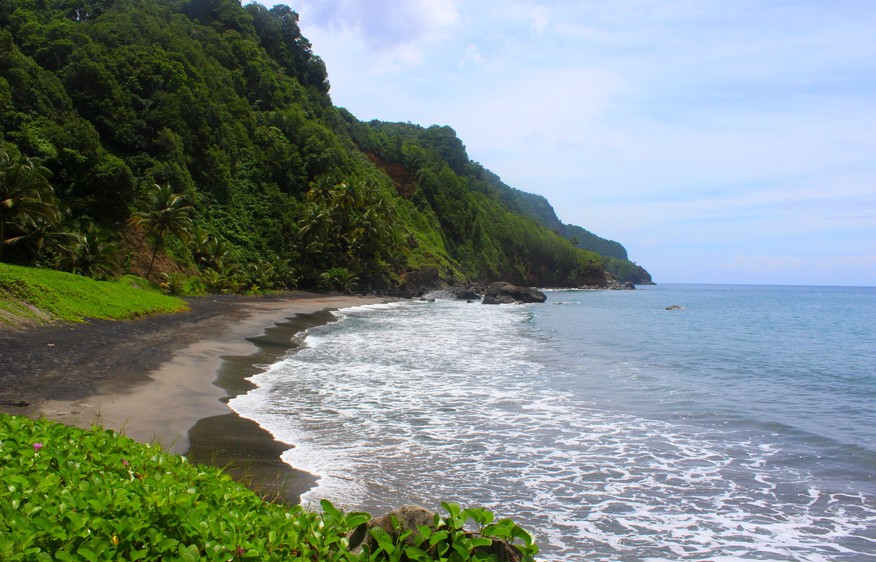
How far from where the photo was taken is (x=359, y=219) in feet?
200

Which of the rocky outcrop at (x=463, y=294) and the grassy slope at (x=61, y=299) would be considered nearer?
the grassy slope at (x=61, y=299)

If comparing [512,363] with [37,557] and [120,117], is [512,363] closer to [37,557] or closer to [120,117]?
[37,557]

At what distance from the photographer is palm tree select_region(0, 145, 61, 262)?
25.8 metres

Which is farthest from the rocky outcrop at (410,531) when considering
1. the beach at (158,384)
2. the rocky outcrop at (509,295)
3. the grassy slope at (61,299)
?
the rocky outcrop at (509,295)

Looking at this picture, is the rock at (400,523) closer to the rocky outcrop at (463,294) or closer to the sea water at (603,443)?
the sea water at (603,443)

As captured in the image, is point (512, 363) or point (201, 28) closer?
A: point (512, 363)

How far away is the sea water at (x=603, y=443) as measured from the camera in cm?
645

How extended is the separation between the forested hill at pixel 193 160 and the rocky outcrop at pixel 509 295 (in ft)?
29.6

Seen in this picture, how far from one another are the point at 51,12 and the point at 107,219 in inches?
1183

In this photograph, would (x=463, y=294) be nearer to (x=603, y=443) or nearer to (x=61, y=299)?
(x=61, y=299)

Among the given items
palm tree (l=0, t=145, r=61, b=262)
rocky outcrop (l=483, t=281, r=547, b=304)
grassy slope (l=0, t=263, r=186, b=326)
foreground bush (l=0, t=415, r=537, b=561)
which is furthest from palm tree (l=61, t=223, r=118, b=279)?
rocky outcrop (l=483, t=281, r=547, b=304)

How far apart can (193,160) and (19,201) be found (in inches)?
1065

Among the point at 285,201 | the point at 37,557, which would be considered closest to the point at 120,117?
the point at 285,201

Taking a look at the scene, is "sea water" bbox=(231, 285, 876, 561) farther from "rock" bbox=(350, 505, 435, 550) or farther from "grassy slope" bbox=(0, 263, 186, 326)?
"grassy slope" bbox=(0, 263, 186, 326)
